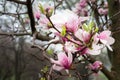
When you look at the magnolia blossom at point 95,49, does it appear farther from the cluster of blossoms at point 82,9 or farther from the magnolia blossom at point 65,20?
the cluster of blossoms at point 82,9

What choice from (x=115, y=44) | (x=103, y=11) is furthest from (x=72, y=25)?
(x=103, y=11)

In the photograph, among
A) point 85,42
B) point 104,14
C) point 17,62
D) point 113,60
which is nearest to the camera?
point 85,42

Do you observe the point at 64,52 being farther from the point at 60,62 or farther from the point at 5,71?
the point at 5,71

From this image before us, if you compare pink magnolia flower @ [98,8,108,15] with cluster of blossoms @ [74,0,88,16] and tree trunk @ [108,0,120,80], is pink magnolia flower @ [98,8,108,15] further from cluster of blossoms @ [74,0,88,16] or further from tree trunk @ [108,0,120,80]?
tree trunk @ [108,0,120,80]

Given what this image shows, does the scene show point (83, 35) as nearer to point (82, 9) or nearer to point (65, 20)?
point (65, 20)

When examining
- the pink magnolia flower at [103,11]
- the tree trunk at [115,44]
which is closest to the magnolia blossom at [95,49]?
the tree trunk at [115,44]

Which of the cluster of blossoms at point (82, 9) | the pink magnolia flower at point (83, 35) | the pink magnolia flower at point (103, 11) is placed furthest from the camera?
the cluster of blossoms at point (82, 9)

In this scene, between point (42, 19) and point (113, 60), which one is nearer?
point (42, 19)

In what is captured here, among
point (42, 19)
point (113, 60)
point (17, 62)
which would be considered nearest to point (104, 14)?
point (113, 60)

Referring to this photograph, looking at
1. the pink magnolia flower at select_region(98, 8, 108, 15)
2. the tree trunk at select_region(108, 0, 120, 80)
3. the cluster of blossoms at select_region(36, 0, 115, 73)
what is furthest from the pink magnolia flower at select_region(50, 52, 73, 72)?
the pink magnolia flower at select_region(98, 8, 108, 15)

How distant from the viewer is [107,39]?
86 cm

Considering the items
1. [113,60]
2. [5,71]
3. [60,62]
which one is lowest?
[5,71]

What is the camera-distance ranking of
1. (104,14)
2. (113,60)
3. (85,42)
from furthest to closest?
(104,14) → (113,60) → (85,42)

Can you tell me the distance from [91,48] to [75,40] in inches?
2.0
